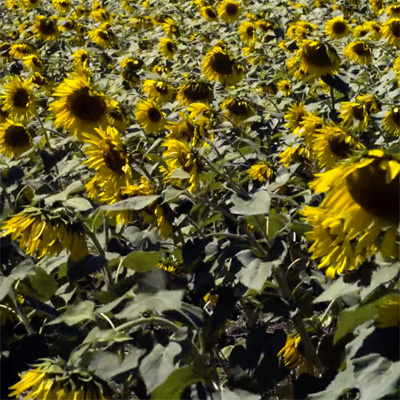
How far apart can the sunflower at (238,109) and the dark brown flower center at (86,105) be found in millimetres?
680

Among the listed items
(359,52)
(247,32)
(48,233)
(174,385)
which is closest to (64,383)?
(174,385)

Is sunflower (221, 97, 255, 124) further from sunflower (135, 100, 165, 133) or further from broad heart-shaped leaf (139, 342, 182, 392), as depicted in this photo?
broad heart-shaped leaf (139, 342, 182, 392)

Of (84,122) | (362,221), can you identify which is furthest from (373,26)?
(362,221)

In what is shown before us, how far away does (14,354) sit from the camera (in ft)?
5.08

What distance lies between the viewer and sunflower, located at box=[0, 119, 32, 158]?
301 cm

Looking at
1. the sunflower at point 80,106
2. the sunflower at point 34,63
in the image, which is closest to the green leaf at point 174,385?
the sunflower at point 80,106

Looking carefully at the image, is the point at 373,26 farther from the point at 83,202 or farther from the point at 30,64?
the point at 83,202

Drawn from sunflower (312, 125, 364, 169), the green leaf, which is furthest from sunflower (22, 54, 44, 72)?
the green leaf

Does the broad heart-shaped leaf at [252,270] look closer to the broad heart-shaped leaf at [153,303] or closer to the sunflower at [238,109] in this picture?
the broad heart-shaped leaf at [153,303]

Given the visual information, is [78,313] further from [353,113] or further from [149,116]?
[149,116]

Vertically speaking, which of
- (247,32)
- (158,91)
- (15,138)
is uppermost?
(15,138)

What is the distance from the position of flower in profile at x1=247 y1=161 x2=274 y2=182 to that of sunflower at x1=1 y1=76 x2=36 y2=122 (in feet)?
3.84

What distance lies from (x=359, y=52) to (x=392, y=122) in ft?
3.92

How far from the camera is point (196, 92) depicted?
10.6ft
